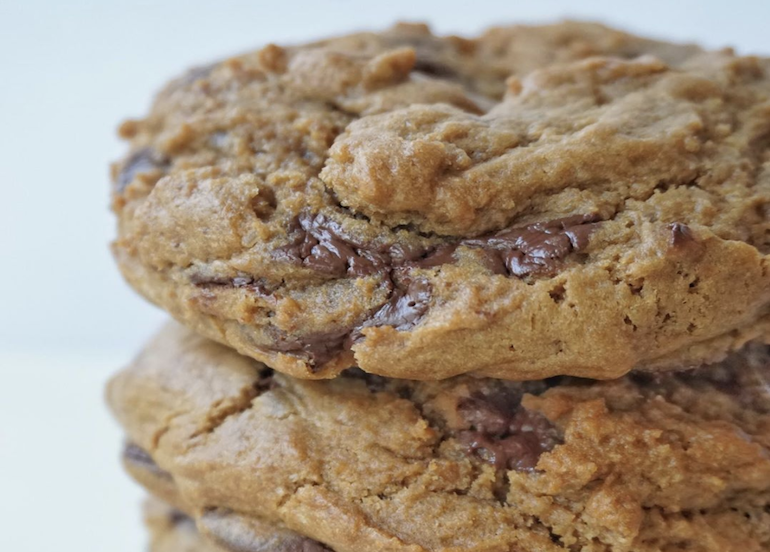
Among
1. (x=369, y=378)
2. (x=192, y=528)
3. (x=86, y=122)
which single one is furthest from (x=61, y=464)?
(x=369, y=378)

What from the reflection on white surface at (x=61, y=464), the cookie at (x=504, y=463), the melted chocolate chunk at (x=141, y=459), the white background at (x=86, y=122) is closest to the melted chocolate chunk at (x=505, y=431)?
the cookie at (x=504, y=463)

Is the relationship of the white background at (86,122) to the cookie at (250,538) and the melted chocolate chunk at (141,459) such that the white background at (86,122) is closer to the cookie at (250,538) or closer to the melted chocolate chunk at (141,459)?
the melted chocolate chunk at (141,459)

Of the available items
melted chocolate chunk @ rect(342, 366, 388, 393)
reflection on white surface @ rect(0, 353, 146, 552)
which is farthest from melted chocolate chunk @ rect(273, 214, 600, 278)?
reflection on white surface @ rect(0, 353, 146, 552)

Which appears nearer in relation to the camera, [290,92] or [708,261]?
[708,261]

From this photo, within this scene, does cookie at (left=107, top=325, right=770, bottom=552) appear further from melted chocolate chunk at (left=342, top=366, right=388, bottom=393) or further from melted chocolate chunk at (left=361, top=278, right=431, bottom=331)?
melted chocolate chunk at (left=361, top=278, right=431, bottom=331)

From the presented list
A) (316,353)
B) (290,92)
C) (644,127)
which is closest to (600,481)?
(316,353)

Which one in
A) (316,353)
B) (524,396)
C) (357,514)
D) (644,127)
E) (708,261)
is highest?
(644,127)

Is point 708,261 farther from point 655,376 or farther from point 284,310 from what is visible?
point 284,310
